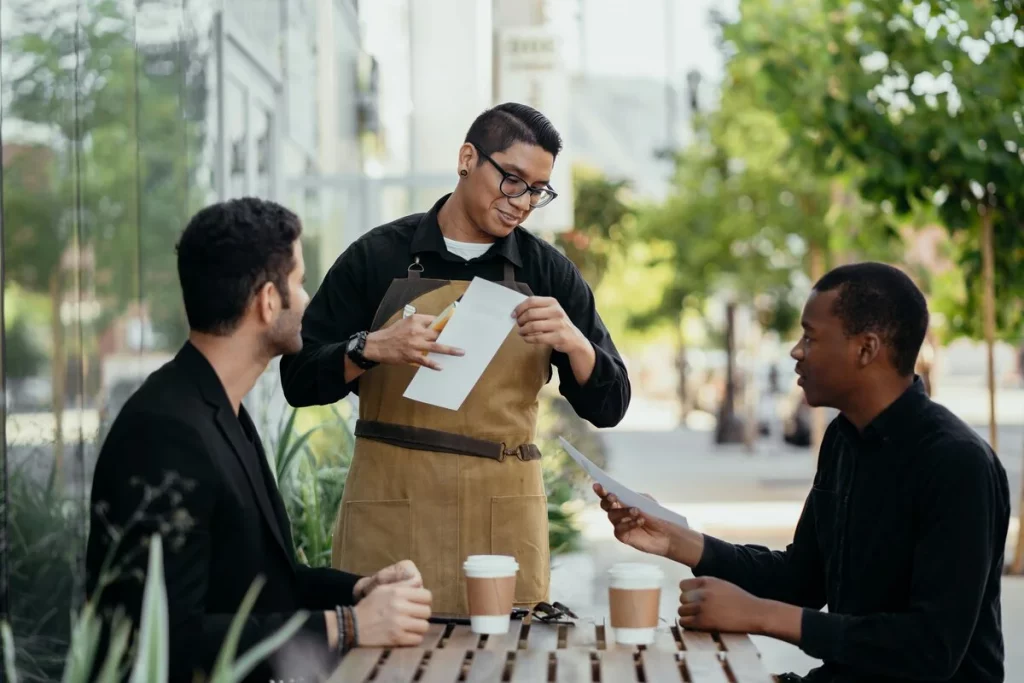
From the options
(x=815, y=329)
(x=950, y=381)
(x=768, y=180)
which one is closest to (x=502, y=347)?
(x=815, y=329)

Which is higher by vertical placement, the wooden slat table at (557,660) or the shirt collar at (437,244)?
the shirt collar at (437,244)

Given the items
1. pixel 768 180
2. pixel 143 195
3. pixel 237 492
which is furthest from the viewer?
pixel 768 180

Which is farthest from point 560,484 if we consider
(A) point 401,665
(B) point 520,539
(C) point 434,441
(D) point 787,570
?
(A) point 401,665

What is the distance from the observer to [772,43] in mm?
10102

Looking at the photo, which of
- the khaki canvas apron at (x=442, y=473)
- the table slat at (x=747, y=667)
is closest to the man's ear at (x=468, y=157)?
the khaki canvas apron at (x=442, y=473)

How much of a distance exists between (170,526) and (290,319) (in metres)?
0.55

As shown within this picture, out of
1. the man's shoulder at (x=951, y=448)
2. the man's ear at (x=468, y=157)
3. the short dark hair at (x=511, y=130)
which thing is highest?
the short dark hair at (x=511, y=130)

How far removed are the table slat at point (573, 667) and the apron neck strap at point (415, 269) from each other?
49.4 inches

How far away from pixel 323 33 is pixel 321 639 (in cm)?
889

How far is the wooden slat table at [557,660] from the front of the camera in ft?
8.50

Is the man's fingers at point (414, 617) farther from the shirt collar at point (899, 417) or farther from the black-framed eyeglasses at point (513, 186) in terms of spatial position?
the black-framed eyeglasses at point (513, 186)

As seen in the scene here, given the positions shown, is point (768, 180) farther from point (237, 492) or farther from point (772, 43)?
point (237, 492)

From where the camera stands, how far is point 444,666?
2666mm

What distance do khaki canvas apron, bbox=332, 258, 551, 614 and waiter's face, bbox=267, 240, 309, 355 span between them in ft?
2.74
